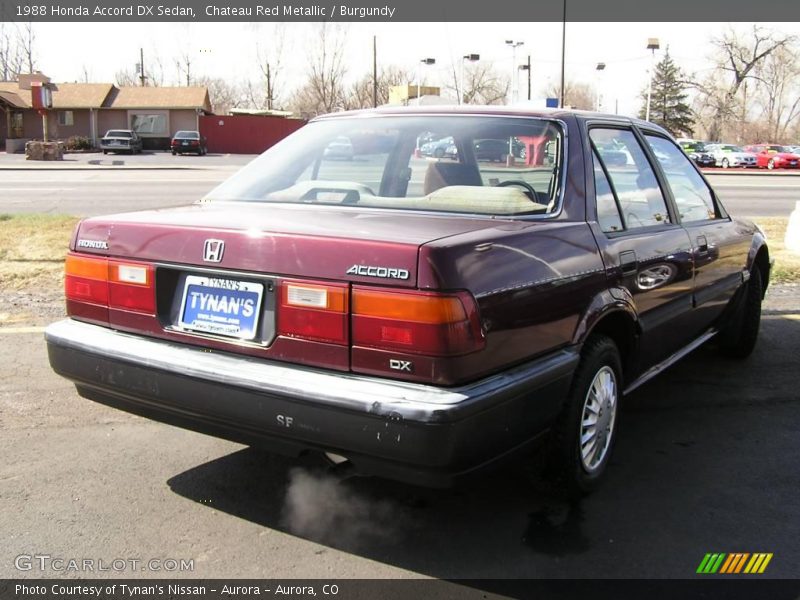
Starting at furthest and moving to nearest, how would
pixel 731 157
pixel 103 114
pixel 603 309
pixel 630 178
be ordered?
pixel 103 114 → pixel 731 157 → pixel 630 178 → pixel 603 309

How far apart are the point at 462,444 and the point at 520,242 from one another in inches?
32.5

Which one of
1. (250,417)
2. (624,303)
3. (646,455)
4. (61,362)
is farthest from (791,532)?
(61,362)

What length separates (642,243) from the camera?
3.73m

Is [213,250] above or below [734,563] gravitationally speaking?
above

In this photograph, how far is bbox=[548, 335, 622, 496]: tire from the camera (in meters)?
3.12

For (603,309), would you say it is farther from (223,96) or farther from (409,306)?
(223,96)

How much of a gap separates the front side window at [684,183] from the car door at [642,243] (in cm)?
26

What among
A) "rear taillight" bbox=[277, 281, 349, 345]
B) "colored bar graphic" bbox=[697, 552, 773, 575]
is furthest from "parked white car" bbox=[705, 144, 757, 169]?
"rear taillight" bbox=[277, 281, 349, 345]

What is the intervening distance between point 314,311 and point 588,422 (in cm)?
139

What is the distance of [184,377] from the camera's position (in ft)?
9.35

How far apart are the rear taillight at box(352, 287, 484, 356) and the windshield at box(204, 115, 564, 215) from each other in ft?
2.81

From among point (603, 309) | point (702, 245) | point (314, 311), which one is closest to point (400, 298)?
point (314, 311)

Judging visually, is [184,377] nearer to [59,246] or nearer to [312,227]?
[312,227]

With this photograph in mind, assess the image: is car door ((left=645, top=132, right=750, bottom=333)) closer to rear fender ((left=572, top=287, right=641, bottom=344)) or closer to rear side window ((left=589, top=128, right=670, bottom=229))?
rear side window ((left=589, top=128, right=670, bottom=229))
